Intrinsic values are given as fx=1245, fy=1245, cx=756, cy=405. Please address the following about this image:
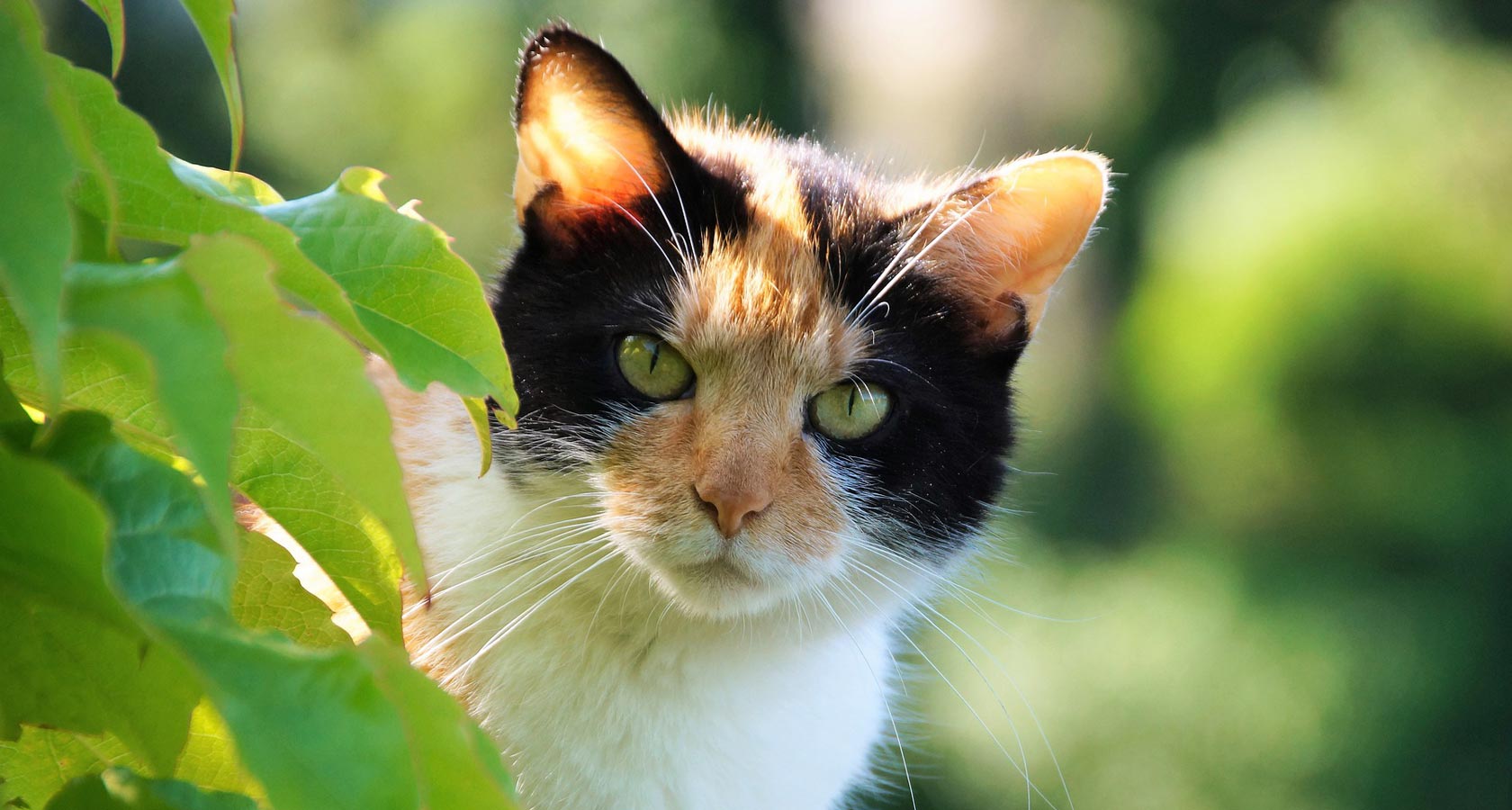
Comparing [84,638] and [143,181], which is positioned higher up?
[143,181]

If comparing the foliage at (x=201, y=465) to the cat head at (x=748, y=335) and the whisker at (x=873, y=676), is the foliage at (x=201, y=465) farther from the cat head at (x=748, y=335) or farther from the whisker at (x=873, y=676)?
the whisker at (x=873, y=676)

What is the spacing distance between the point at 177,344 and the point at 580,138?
0.92m

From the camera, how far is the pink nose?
0.99 metres

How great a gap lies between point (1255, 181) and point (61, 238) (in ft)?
8.56

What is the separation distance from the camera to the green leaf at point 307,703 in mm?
247

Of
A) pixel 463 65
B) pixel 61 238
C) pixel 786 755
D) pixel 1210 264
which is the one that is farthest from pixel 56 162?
pixel 463 65

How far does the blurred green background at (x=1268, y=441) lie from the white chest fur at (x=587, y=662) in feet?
3.81

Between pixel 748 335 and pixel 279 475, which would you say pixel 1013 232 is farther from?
pixel 279 475

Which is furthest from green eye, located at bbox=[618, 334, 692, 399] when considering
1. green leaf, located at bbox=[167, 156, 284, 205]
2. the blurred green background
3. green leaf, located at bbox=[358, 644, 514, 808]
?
the blurred green background

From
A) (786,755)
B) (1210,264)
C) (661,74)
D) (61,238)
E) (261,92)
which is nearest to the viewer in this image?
(61,238)

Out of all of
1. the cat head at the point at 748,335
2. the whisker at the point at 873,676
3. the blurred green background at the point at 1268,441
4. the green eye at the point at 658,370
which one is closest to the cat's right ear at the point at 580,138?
the cat head at the point at 748,335

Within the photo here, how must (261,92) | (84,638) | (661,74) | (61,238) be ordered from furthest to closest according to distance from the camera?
(261,92) < (661,74) < (84,638) < (61,238)

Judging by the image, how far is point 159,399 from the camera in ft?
0.78

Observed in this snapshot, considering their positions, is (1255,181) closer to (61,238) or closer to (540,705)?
(540,705)
